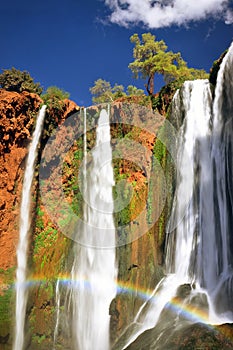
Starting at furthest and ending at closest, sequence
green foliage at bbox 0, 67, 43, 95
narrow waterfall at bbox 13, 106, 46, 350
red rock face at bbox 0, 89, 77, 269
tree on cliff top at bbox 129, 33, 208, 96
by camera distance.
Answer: tree on cliff top at bbox 129, 33, 208, 96 < green foliage at bbox 0, 67, 43, 95 < red rock face at bbox 0, 89, 77, 269 < narrow waterfall at bbox 13, 106, 46, 350

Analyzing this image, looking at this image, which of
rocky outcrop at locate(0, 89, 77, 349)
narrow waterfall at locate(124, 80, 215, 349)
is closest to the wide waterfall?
narrow waterfall at locate(124, 80, 215, 349)

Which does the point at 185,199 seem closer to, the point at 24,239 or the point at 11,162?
the point at 24,239

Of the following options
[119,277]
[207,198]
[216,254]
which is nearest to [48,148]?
[119,277]

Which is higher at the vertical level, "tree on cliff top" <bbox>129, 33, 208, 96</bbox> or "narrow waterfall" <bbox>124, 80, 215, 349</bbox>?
"tree on cliff top" <bbox>129, 33, 208, 96</bbox>

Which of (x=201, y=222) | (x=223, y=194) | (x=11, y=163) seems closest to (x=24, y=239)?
(x=11, y=163)

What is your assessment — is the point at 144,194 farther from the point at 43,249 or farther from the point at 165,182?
the point at 43,249

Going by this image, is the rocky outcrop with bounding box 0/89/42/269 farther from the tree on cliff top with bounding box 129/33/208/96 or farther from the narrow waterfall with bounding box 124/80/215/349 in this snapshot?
the tree on cliff top with bounding box 129/33/208/96

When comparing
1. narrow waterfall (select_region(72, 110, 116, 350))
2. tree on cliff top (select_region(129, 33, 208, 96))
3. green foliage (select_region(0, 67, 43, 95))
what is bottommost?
narrow waterfall (select_region(72, 110, 116, 350))

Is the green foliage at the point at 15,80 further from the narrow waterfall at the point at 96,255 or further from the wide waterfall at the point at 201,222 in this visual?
the wide waterfall at the point at 201,222
